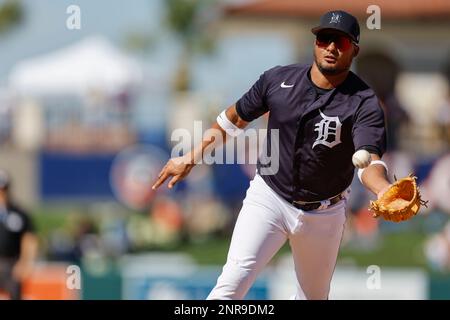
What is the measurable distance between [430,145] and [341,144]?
17605 mm

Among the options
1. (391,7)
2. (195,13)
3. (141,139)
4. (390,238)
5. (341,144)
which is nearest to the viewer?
(341,144)

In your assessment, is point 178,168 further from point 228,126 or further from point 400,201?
point 400,201

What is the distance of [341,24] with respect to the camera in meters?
7.66

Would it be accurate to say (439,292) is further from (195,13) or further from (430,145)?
(195,13)

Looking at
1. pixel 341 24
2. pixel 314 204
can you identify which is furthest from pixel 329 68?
pixel 314 204

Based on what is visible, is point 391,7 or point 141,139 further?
point 391,7

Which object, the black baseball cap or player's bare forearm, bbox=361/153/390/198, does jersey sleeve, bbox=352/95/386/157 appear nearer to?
player's bare forearm, bbox=361/153/390/198

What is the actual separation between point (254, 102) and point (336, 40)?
746 millimetres

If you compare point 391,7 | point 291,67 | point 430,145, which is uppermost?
point 391,7

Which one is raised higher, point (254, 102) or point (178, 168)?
point (254, 102)

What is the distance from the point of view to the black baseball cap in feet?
25.1

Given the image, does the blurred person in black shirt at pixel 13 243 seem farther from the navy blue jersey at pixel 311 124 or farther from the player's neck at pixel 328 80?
the player's neck at pixel 328 80

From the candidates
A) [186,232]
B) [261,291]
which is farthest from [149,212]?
[261,291]

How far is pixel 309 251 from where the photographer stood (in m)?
8.30
